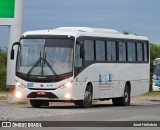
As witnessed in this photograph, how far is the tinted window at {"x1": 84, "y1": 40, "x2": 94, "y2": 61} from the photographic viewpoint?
30872 millimetres

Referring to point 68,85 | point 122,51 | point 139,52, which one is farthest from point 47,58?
point 139,52

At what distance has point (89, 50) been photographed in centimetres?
3120

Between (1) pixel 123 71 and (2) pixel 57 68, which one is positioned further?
(1) pixel 123 71

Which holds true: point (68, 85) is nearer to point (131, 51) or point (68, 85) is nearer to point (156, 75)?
point (131, 51)

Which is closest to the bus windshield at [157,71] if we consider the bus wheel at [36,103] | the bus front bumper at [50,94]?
the bus wheel at [36,103]

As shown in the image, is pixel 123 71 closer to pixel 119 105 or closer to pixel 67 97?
pixel 119 105

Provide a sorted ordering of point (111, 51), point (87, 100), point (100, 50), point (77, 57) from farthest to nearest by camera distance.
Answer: point (111, 51) < point (100, 50) < point (87, 100) < point (77, 57)

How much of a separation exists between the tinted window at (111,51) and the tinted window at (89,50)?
6.11ft

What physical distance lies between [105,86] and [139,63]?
4.48 meters

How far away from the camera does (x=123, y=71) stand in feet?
115

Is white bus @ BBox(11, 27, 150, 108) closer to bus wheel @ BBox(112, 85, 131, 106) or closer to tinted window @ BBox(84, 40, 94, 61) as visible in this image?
tinted window @ BBox(84, 40, 94, 61)

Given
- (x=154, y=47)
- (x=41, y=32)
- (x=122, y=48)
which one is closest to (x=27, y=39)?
(x=41, y=32)

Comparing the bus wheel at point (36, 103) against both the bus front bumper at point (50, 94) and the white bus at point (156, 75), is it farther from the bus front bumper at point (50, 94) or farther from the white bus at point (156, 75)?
the white bus at point (156, 75)

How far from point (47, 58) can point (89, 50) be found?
2.51m
